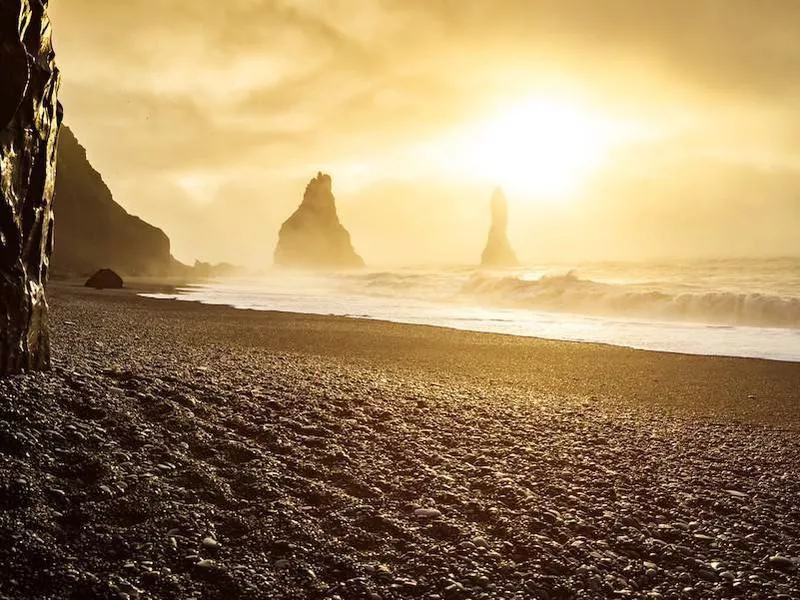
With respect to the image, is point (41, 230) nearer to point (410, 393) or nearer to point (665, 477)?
point (410, 393)

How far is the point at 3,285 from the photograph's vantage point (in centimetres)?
555

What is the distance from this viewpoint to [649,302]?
90.1 ft

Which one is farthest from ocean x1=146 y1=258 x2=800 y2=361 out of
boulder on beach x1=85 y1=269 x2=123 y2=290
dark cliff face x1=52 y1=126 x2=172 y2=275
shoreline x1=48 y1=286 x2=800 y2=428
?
dark cliff face x1=52 y1=126 x2=172 y2=275

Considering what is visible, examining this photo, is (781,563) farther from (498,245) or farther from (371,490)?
(498,245)

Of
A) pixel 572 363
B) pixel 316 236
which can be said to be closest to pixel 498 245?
pixel 316 236

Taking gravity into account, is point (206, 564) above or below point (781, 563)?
below

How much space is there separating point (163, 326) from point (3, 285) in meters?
9.25

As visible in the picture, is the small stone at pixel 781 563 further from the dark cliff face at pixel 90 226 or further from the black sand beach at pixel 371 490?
the dark cliff face at pixel 90 226

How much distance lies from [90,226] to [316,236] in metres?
111

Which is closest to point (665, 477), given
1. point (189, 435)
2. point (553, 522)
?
point (553, 522)

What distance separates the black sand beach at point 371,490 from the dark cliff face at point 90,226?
6444cm

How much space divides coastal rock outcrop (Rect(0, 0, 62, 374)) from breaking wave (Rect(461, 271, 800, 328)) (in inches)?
960

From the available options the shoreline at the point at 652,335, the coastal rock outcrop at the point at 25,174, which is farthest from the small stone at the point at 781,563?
the shoreline at the point at 652,335

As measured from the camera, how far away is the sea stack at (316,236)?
584 feet
